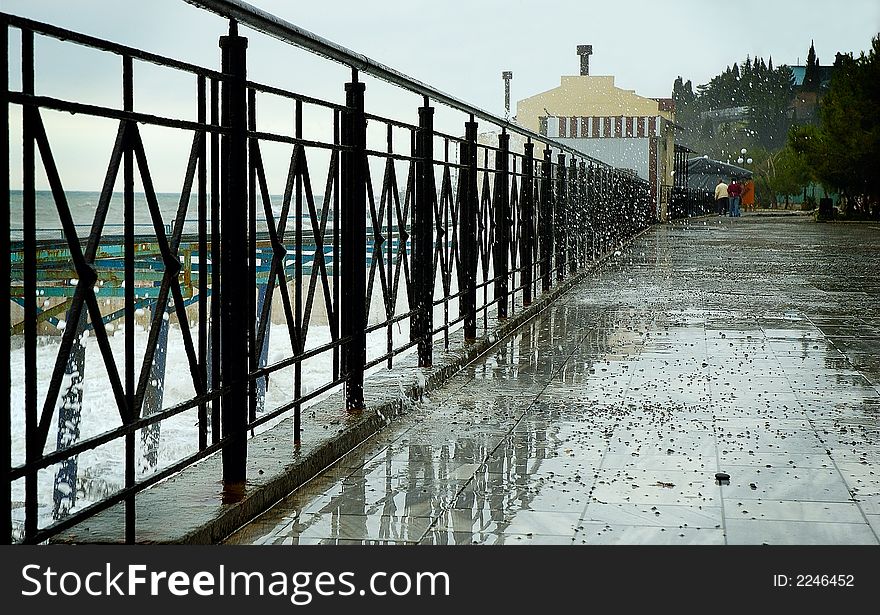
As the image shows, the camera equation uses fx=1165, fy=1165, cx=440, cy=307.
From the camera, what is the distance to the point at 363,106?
16.5 feet

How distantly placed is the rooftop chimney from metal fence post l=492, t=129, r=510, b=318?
70.2 metres

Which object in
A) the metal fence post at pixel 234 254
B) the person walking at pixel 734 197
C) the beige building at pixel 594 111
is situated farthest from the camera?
the beige building at pixel 594 111

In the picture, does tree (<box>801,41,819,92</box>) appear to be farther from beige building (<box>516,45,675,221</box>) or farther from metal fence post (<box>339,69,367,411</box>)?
metal fence post (<box>339,69,367,411</box>)

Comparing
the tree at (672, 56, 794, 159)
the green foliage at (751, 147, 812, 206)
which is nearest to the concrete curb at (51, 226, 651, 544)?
the green foliage at (751, 147, 812, 206)

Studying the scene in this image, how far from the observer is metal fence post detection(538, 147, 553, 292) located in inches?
451

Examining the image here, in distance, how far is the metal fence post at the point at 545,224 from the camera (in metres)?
11.4

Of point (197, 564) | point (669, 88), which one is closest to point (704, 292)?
point (197, 564)

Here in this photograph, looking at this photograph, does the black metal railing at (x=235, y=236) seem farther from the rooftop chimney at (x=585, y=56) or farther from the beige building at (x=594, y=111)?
the rooftop chimney at (x=585, y=56)

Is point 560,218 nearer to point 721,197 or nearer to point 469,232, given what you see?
→ point 469,232

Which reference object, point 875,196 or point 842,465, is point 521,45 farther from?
point 842,465

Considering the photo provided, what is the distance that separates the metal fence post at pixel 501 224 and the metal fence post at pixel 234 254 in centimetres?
510

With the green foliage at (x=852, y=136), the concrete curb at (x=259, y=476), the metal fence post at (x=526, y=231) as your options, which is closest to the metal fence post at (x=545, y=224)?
the metal fence post at (x=526, y=231)

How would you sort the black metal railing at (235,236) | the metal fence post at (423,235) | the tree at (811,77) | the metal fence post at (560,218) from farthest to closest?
the tree at (811,77) → the metal fence post at (560,218) → the metal fence post at (423,235) → the black metal railing at (235,236)

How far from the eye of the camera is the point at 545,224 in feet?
37.9
